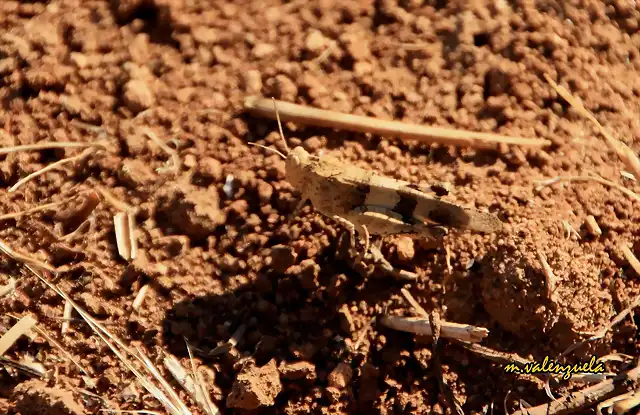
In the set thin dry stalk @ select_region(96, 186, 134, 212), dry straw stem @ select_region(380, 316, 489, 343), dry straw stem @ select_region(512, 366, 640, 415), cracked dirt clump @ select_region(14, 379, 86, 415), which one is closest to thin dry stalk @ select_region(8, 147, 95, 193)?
thin dry stalk @ select_region(96, 186, 134, 212)

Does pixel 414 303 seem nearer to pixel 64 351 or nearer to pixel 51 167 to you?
pixel 64 351

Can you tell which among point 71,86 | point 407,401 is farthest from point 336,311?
point 71,86

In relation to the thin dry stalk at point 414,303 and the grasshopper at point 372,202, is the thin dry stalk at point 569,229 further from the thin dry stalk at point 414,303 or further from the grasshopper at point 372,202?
the thin dry stalk at point 414,303

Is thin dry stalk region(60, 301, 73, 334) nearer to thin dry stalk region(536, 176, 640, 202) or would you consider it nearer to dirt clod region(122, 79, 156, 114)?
dirt clod region(122, 79, 156, 114)

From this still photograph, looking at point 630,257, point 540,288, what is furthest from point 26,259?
point 630,257

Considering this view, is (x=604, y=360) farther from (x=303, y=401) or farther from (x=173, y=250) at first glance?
(x=173, y=250)
